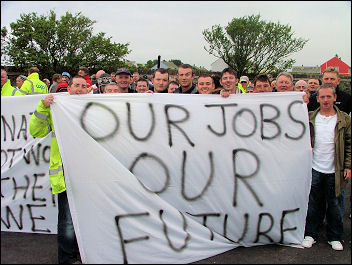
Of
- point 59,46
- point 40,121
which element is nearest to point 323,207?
point 40,121

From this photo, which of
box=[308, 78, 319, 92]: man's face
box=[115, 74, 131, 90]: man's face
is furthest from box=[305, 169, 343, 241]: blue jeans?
box=[115, 74, 131, 90]: man's face

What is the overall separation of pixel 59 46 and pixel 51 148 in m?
23.8

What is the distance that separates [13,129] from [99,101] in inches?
50.5

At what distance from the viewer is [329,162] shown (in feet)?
10.3

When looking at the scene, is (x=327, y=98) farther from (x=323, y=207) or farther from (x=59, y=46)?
(x=59, y=46)

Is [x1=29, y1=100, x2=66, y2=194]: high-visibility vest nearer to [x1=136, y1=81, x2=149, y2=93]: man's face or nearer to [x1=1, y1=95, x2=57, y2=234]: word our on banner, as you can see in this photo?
[x1=1, y1=95, x2=57, y2=234]: word our on banner

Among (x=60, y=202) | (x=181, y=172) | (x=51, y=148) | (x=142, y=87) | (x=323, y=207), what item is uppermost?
(x=142, y=87)

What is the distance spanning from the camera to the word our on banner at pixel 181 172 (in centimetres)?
266

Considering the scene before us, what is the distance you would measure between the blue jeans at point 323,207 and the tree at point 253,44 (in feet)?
99.1

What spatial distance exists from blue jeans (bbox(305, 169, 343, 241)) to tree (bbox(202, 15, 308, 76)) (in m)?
30.2

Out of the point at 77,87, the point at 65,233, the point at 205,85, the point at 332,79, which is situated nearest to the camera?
the point at 65,233

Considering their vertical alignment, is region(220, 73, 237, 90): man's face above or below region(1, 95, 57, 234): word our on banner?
above

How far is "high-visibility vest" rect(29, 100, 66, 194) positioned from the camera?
262cm

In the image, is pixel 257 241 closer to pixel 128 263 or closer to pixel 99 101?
pixel 128 263
